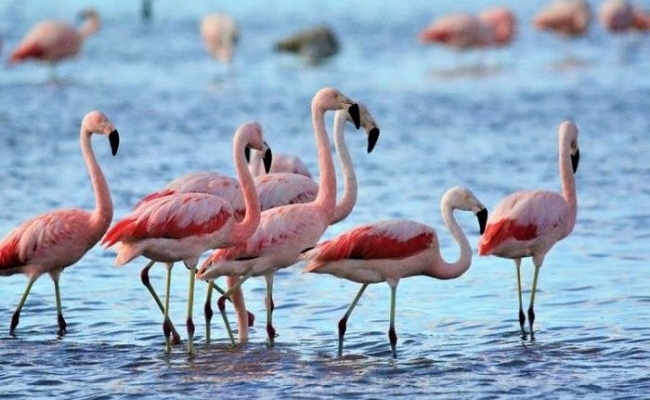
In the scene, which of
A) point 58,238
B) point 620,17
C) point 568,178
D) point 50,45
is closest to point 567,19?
point 620,17

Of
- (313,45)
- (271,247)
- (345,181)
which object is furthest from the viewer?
(313,45)

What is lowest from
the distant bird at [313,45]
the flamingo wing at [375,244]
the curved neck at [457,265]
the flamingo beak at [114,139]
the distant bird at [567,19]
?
the curved neck at [457,265]

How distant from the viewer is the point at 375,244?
731 cm

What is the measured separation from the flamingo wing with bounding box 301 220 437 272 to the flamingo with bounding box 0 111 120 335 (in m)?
1.14

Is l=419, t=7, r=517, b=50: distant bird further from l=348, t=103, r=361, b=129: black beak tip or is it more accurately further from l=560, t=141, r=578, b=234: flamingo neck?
l=348, t=103, r=361, b=129: black beak tip

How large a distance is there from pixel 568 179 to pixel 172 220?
2.37 metres

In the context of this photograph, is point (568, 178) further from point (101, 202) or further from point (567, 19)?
point (567, 19)

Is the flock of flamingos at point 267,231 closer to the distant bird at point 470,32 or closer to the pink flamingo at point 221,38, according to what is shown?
the pink flamingo at point 221,38

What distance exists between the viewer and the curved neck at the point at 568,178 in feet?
27.0

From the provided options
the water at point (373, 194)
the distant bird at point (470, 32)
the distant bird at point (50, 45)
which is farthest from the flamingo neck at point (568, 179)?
the distant bird at point (470, 32)

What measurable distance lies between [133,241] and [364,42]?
17.8m

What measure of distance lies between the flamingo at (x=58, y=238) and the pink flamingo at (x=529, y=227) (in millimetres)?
1987

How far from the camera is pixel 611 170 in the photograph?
1268 centimetres

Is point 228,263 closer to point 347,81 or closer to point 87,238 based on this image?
point 87,238
